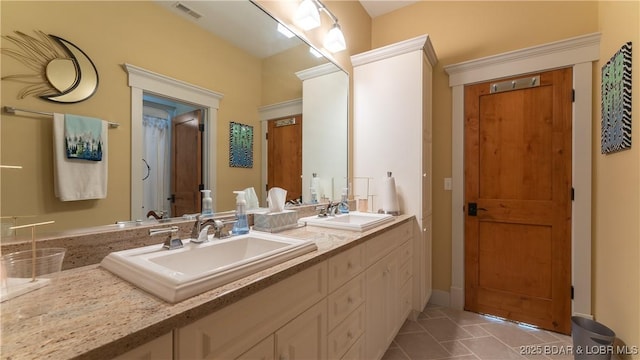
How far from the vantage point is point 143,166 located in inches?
42.4

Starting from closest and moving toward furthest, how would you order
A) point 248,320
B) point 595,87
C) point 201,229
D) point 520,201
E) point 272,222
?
point 248,320 < point 201,229 < point 272,222 < point 595,87 < point 520,201

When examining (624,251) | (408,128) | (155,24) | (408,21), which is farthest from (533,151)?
(155,24)

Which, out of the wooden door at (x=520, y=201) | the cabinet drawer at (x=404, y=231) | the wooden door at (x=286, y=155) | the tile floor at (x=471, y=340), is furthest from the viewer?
the wooden door at (x=520, y=201)

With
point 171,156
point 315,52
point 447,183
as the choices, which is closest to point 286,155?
point 171,156

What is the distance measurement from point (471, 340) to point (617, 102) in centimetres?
182

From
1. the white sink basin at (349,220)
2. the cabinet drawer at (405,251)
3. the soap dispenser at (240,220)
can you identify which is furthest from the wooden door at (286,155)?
the cabinet drawer at (405,251)

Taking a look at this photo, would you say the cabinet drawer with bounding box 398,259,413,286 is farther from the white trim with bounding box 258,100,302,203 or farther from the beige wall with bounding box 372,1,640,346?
the white trim with bounding box 258,100,302,203

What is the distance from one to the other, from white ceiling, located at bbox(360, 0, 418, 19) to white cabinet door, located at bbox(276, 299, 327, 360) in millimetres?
2813

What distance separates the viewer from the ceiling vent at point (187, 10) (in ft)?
3.84

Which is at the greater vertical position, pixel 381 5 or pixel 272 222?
Result: pixel 381 5

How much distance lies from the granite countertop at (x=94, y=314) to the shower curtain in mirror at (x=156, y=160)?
12.9 inches

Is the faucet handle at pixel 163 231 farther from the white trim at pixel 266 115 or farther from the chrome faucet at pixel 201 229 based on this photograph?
the white trim at pixel 266 115

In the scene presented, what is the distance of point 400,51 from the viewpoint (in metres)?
2.24

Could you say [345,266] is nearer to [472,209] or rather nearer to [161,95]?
[161,95]
